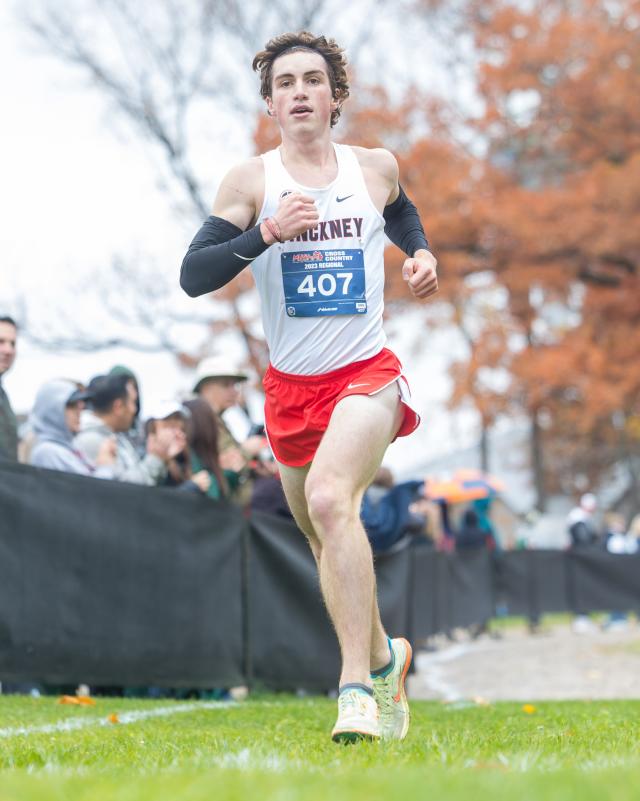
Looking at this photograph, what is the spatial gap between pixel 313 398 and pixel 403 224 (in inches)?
37.2

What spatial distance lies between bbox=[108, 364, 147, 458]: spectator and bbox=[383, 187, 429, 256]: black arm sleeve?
3.70 meters

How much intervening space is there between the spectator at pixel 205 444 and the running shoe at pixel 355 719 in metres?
4.19

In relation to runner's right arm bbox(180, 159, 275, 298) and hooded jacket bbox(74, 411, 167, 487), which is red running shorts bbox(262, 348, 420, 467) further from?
hooded jacket bbox(74, 411, 167, 487)

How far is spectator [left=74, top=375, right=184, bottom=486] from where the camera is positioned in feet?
28.6

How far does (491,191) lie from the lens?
25.8 m

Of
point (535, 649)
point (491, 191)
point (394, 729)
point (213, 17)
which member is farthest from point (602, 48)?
point (394, 729)

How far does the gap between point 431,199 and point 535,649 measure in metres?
9.60

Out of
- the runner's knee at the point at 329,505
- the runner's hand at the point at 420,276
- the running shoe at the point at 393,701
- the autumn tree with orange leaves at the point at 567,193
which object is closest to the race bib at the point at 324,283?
the runner's hand at the point at 420,276

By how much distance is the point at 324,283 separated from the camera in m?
5.09

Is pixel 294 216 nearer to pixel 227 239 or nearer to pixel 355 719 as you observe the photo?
pixel 227 239

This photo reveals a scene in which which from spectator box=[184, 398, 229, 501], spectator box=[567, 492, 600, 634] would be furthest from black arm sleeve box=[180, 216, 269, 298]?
spectator box=[567, 492, 600, 634]

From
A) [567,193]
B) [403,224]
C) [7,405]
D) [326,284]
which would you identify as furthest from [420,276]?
[567,193]

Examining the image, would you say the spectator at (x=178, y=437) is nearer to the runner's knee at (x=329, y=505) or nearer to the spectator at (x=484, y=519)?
the runner's knee at (x=329, y=505)

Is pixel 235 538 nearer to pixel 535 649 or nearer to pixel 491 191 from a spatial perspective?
pixel 535 649
